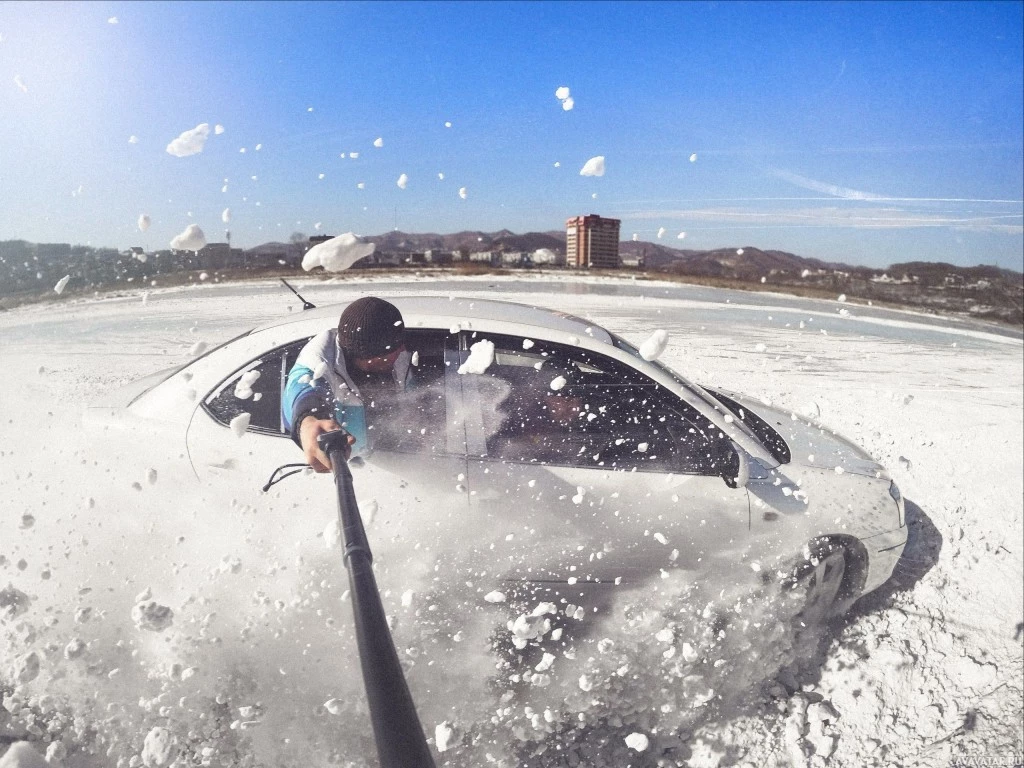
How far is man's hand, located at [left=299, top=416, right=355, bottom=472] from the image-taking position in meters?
1.97

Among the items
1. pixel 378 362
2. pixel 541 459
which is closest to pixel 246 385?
pixel 378 362

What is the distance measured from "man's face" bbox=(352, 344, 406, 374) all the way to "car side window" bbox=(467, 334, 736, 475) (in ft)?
1.17

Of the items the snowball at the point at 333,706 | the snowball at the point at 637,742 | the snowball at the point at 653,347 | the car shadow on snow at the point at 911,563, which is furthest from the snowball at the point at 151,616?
the car shadow on snow at the point at 911,563

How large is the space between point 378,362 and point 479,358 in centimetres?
41

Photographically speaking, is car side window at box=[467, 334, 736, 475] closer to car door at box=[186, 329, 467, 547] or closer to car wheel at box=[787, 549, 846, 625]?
car door at box=[186, 329, 467, 547]

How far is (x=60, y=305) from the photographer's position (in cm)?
279

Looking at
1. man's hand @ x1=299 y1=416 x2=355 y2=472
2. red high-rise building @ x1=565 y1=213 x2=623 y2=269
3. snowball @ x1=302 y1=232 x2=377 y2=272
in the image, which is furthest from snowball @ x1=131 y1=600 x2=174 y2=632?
red high-rise building @ x1=565 y1=213 x2=623 y2=269

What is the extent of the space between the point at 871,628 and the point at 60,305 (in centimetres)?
424

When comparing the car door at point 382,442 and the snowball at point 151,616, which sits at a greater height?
the car door at point 382,442

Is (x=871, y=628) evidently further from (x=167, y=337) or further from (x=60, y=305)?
(x=60, y=305)

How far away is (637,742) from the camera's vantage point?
1993mm

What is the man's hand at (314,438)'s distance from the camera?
197 cm

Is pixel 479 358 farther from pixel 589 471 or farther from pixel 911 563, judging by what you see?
pixel 911 563

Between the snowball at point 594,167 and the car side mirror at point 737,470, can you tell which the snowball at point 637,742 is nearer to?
the car side mirror at point 737,470
